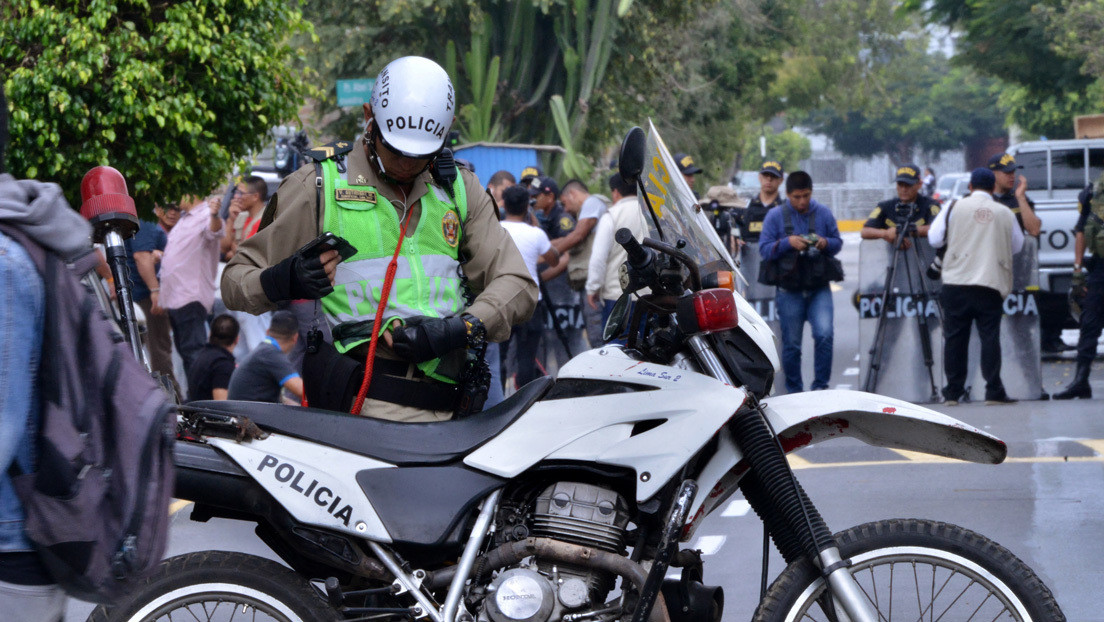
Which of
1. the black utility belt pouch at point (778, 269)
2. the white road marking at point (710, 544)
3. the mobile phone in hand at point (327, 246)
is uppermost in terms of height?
the mobile phone in hand at point (327, 246)

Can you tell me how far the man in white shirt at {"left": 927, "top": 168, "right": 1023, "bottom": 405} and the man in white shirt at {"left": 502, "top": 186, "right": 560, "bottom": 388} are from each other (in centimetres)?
303

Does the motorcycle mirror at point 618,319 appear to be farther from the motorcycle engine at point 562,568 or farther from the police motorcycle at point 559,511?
the motorcycle engine at point 562,568

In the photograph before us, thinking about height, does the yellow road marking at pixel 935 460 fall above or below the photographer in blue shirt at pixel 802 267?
below

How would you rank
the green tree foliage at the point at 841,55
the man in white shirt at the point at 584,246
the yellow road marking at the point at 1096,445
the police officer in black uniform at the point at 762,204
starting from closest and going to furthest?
the yellow road marking at the point at 1096,445
the man in white shirt at the point at 584,246
the police officer in black uniform at the point at 762,204
the green tree foliage at the point at 841,55

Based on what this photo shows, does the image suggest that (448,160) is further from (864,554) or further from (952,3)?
(952,3)

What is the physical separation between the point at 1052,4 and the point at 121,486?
1968cm

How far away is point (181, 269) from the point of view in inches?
407

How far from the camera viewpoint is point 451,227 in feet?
13.0

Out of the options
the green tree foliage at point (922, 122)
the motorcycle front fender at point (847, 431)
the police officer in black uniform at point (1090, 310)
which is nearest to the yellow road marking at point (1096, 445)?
the police officer in black uniform at point (1090, 310)

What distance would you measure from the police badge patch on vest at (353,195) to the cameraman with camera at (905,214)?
24.7 feet

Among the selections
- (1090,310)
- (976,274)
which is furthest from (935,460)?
(1090,310)

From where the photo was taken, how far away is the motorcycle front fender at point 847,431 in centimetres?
349

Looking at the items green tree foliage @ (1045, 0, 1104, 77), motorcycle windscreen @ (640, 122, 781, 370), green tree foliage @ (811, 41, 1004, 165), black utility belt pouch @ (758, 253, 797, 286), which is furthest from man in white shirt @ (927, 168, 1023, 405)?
green tree foliage @ (811, 41, 1004, 165)

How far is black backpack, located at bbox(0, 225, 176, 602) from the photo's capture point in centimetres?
234
